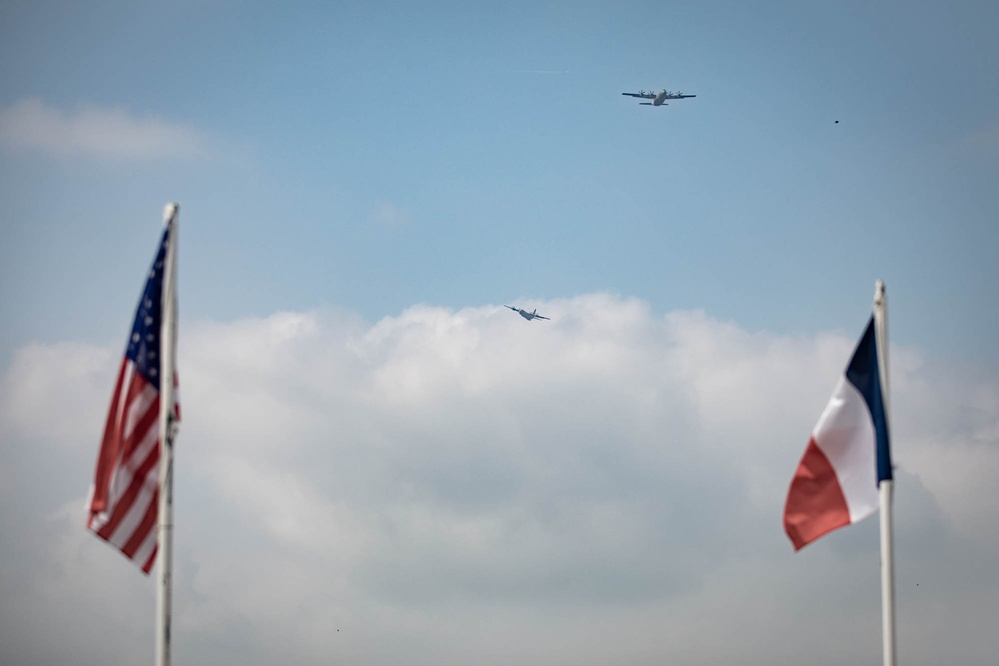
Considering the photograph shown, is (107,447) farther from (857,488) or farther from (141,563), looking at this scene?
(857,488)

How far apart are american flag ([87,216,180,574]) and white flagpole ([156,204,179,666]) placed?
11 cm

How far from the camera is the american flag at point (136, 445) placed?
104ft

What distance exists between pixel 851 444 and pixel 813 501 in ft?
5.82

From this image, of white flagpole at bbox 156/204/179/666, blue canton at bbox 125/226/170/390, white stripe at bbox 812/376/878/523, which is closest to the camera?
white flagpole at bbox 156/204/179/666

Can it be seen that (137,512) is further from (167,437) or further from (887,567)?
(887,567)

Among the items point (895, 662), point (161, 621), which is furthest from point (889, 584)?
point (161, 621)

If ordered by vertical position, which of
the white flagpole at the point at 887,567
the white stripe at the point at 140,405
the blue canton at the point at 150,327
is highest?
the blue canton at the point at 150,327

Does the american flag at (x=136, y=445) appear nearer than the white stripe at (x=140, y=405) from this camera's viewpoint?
Yes

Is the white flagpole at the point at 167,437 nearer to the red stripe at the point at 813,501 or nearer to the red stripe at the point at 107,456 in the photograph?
the red stripe at the point at 107,456

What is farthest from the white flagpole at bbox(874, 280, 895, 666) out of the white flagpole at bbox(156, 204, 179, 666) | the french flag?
the white flagpole at bbox(156, 204, 179, 666)

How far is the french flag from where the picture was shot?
113 feet

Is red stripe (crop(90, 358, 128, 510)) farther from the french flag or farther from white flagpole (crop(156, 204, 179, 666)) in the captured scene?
the french flag

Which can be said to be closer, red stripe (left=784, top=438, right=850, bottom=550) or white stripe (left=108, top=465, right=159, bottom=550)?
white stripe (left=108, top=465, right=159, bottom=550)

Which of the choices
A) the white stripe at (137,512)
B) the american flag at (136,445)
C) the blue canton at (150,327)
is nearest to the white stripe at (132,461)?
the american flag at (136,445)
